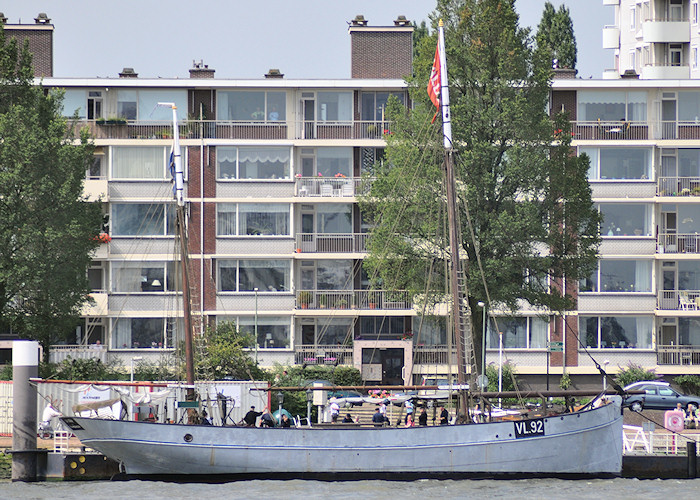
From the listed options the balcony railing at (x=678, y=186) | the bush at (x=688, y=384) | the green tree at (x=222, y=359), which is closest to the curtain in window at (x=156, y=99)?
the green tree at (x=222, y=359)

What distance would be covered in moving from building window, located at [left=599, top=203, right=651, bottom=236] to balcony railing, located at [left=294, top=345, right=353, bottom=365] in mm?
16276

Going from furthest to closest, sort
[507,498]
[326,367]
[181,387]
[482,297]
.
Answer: [326,367] < [482,297] < [181,387] < [507,498]

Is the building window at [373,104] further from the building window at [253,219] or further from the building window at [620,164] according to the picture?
the building window at [620,164]

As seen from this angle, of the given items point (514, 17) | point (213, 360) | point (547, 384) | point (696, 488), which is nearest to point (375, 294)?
point (547, 384)

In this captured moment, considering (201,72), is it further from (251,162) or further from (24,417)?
(24,417)

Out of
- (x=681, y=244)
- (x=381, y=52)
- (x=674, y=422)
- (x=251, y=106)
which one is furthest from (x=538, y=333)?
(x=674, y=422)

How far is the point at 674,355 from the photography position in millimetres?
75125

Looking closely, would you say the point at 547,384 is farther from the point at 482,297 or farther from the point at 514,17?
the point at 514,17

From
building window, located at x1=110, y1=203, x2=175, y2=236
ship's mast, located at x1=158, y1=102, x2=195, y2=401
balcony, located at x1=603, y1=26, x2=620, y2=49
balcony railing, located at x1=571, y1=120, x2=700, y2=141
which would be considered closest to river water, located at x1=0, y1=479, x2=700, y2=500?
ship's mast, located at x1=158, y1=102, x2=195, y2=401

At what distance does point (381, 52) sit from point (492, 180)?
2154 centimetres

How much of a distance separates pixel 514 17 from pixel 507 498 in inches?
1021

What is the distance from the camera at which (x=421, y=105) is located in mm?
59750

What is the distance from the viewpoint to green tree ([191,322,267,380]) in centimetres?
6069

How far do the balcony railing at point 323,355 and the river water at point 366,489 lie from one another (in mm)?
29126
